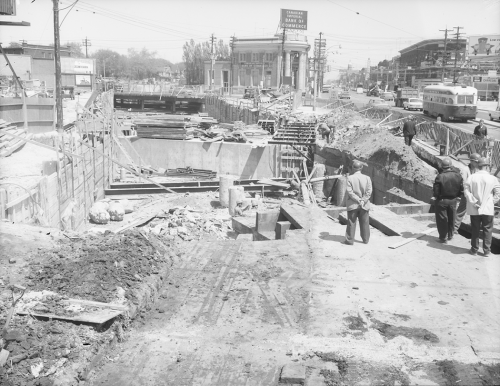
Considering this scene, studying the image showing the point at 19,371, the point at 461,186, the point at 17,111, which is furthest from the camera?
the point at 17,111

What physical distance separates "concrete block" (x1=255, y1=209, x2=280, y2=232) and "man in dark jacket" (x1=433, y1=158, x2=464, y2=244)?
11.9 ft

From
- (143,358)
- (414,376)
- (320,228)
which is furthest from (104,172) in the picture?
(414,376)

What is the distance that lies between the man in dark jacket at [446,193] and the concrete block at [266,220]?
3619mm

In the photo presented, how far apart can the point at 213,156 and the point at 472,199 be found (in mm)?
20712

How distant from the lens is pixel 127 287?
7.01 m

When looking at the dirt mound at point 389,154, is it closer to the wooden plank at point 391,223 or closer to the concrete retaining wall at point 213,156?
the concrete retaining wall at point 213,156

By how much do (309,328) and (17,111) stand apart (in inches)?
863

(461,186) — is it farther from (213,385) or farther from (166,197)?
(166,197)

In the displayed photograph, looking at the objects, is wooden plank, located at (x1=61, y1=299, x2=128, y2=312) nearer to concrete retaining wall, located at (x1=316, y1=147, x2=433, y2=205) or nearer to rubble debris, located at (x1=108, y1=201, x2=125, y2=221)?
rubble debris, located at (x1=108, y1=201, x2=125, y2=221)

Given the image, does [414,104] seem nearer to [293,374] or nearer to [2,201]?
[2,201]

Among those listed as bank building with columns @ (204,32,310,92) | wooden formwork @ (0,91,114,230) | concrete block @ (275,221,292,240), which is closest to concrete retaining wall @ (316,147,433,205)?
concrete block @ (275,221,292,240)

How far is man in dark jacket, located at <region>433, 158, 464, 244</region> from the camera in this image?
9.00 metres

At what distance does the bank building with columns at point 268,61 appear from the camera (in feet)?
238

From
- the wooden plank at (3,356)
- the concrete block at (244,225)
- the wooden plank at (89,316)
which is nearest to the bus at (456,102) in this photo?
the concrete block at (244,225)
